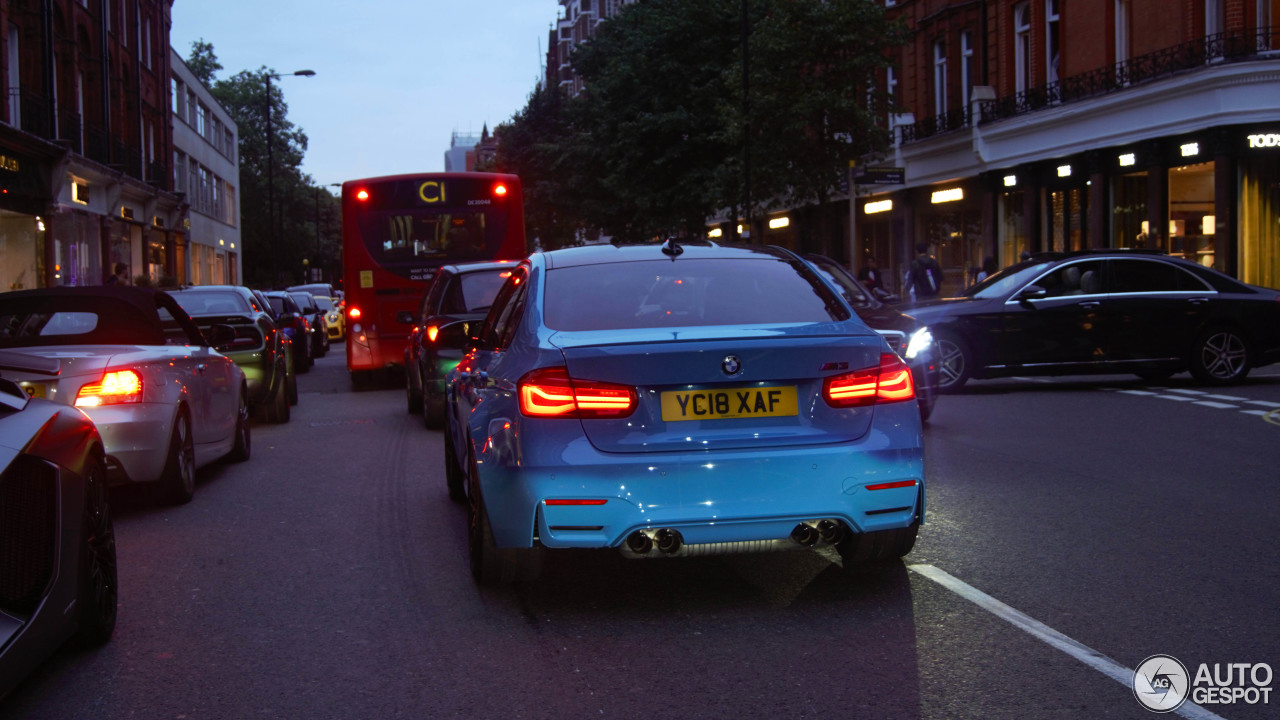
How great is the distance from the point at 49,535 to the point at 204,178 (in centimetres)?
6397

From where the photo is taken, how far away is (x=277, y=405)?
1470cm

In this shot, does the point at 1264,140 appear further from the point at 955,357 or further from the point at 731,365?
the point at 731,365

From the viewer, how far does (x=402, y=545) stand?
718 cm

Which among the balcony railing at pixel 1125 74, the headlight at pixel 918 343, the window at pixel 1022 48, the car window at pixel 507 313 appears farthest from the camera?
the window at pixel 1022 48

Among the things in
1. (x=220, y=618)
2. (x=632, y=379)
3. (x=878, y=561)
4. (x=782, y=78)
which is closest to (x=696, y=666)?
(x=632, y=379)

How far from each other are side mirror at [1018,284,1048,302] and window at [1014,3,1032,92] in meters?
19.4

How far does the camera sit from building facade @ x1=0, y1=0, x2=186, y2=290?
2991cm

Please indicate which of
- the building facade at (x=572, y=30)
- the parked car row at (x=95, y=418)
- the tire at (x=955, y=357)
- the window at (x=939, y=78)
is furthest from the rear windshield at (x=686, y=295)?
the building facade at (x=572, y=30)

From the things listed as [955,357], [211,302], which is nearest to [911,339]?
[955,357]

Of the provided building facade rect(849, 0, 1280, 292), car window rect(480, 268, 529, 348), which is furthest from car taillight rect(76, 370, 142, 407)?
building facade rect(849, 0, 1280, 292)

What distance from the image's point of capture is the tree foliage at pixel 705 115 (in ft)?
107

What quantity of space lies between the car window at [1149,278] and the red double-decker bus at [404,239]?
7938 mm

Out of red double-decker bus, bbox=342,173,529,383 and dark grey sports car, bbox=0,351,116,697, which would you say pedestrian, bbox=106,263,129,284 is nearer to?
red double-decker bus, bbox=342,173,529,383

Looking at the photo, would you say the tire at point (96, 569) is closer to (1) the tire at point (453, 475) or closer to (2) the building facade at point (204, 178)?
(1) the tire at point (453, 475)
